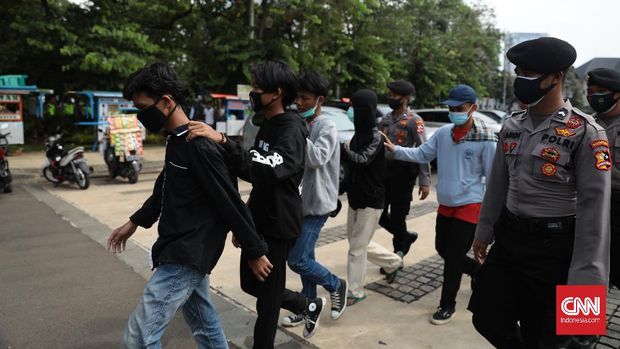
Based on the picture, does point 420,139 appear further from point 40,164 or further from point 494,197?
point 40,164

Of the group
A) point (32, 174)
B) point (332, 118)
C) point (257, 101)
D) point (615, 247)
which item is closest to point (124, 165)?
point (32, 174)

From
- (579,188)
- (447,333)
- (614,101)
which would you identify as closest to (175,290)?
(579,188)

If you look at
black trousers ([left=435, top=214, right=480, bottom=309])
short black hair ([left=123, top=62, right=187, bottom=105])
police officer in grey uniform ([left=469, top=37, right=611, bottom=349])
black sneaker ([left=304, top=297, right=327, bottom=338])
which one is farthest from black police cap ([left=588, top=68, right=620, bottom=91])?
short black hair ([left=123, top=62, right=187, bottom=105])

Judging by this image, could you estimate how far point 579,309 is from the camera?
6.42 ft

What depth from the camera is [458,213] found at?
3.50 m

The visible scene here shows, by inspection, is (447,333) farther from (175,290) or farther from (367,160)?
(175,290)

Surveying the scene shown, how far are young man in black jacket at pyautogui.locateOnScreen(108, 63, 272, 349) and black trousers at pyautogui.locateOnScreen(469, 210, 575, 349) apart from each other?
42.5 inches

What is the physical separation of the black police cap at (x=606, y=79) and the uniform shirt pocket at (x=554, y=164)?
5.78ft

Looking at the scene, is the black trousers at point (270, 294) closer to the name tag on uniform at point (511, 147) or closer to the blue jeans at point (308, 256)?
the blue jeans at point (308, 256)

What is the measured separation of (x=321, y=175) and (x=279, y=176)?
92cm

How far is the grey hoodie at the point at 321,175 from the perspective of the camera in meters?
3.14

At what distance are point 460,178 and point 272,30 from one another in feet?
54.5

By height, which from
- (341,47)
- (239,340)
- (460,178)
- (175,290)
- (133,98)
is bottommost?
(239,340)

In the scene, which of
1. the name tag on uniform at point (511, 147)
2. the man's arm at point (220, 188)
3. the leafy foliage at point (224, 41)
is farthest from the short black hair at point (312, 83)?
the leafy foliage at point (224, 41)
